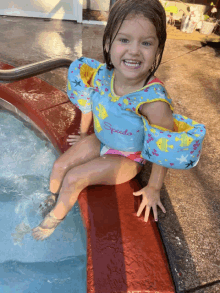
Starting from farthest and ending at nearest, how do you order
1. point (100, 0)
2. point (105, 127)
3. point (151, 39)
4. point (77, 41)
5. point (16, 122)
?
point (100, 0) < point (77, 41) < point (16, 122) < point (105, 127) < point (151, 39)

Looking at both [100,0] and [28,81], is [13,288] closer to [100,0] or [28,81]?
[28,81]

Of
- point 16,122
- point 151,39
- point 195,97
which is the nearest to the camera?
point 151,39

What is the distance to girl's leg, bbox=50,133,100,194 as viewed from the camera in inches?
61.3

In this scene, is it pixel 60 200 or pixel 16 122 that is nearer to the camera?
pixel 60 200

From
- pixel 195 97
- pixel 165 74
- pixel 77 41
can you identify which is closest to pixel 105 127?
pixel 195 97

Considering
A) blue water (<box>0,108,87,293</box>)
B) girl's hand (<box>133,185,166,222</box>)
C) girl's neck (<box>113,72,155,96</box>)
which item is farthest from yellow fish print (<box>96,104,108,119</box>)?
blue water (<box>0,108,87,293</box>)

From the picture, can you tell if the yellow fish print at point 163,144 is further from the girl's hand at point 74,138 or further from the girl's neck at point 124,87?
the girl's hand at point 74,138

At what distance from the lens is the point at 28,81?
2.51m

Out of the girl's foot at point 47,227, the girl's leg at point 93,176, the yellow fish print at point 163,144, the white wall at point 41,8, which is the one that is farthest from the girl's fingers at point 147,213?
the white wall at point 41,8

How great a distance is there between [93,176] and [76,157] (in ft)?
0.74

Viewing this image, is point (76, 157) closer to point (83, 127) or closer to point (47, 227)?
point (83, 127)

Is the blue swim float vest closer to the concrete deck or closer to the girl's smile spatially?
the girl's smile

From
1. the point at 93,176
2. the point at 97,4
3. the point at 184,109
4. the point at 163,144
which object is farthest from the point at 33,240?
the point at 97,4

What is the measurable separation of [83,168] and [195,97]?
179 cm
